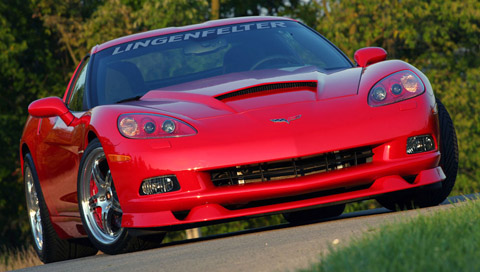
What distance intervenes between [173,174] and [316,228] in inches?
34.9

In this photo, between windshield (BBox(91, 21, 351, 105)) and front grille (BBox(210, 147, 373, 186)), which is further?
windshield (BBox(91, 21, 351, 105))

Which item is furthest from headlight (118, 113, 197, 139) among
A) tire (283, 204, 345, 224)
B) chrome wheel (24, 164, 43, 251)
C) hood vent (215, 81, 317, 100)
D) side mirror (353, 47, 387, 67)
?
tire (283, 204, 345, 224)

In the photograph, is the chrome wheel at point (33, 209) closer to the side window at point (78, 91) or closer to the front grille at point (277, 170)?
the side window at point (78, 91)

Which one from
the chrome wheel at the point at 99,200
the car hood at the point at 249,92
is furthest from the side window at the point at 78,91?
the chrome wheel at the point at 99,200

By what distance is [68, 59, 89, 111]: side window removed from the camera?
277 inches

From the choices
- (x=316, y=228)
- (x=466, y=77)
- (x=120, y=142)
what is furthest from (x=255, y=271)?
(x=466, y=77)

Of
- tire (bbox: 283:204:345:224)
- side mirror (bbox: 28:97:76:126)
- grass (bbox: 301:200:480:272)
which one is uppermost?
grass (bbox: 301:200:480:272)

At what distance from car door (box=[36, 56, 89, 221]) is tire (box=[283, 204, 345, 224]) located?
1.98m

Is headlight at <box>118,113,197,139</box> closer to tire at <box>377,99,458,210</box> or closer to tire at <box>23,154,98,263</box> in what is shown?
tire at <box>377,99,458,210</box>

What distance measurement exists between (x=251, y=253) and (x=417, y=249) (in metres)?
1.21

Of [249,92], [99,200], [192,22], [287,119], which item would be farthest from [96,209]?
[192,22]

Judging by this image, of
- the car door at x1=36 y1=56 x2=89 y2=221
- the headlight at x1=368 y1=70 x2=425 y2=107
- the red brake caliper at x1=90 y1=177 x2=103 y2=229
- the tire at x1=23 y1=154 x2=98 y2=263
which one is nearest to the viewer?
the headlight at x1=368 y1=70 x2=425 y2=107

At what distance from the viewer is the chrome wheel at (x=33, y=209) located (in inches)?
301

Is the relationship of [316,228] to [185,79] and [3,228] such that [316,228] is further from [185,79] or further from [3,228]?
[3,228]
